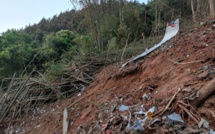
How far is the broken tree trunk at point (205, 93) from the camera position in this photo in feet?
7.22

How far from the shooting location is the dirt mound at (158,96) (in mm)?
2238

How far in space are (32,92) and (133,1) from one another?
9.25 metres

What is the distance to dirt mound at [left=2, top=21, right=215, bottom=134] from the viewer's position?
2.24 metres

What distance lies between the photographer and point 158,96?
2.80 m

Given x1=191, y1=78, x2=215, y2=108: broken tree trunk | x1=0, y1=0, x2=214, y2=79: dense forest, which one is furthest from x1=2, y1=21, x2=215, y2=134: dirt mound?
x1=0, y1=0, x2=214, y2=79: dense forest

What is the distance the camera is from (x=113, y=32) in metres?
11.0

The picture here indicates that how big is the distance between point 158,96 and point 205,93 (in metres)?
0.66

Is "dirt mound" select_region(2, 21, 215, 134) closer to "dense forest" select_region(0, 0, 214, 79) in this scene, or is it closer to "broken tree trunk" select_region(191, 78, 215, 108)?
"broken tree trunk" select_region(191, 78, 215, 108)

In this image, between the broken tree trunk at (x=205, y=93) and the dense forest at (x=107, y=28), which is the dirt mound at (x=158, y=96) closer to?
the broken tree trunk at (x=205, y=93)

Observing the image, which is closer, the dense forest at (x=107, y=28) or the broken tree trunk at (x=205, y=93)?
the broken tree trunk at (x=205, y=93)

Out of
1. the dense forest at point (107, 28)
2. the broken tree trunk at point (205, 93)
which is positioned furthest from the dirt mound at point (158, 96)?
the dense forest at point (107, 28)

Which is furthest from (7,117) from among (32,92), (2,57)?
(2,57)

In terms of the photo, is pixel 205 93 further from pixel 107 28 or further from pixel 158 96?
pixel 107 28

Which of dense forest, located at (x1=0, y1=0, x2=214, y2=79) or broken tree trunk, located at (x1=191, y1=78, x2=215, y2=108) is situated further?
dense forest, located at (x1=0, y1=0, x2=214, y2=79)
